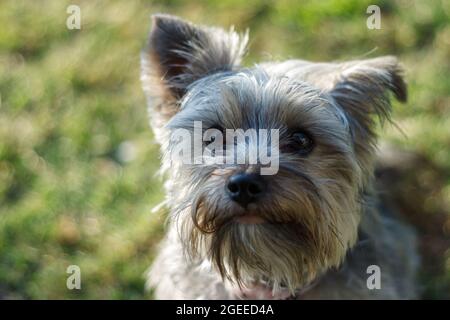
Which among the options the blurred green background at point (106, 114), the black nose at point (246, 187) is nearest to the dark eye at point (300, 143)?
the black nose at point (246, 187)

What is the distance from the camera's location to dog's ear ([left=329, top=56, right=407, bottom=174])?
186 inches

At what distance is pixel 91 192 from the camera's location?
6.78 meters

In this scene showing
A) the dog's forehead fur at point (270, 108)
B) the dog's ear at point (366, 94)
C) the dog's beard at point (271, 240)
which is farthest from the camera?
the dog's ear at point (366, 94)

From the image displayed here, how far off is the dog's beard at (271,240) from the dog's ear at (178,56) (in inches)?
39.8

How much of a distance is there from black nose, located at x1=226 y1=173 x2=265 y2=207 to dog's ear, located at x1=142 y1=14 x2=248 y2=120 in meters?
1.14

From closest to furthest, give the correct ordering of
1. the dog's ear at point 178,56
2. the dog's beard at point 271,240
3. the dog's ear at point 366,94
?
1. the dog's beard at point 271,240
2. the dog's ear at point 366,94
3. the dog's ear at point 178,56

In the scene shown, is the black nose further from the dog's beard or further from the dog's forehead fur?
the dog's forehead fur

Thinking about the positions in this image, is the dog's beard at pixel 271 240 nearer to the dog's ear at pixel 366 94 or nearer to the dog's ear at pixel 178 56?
the dog's ear at pixel 366 94

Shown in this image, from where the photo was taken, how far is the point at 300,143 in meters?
4.47

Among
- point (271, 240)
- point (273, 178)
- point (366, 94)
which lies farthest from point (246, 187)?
point (366, 94)

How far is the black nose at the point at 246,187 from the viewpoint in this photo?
4051 millimetres
